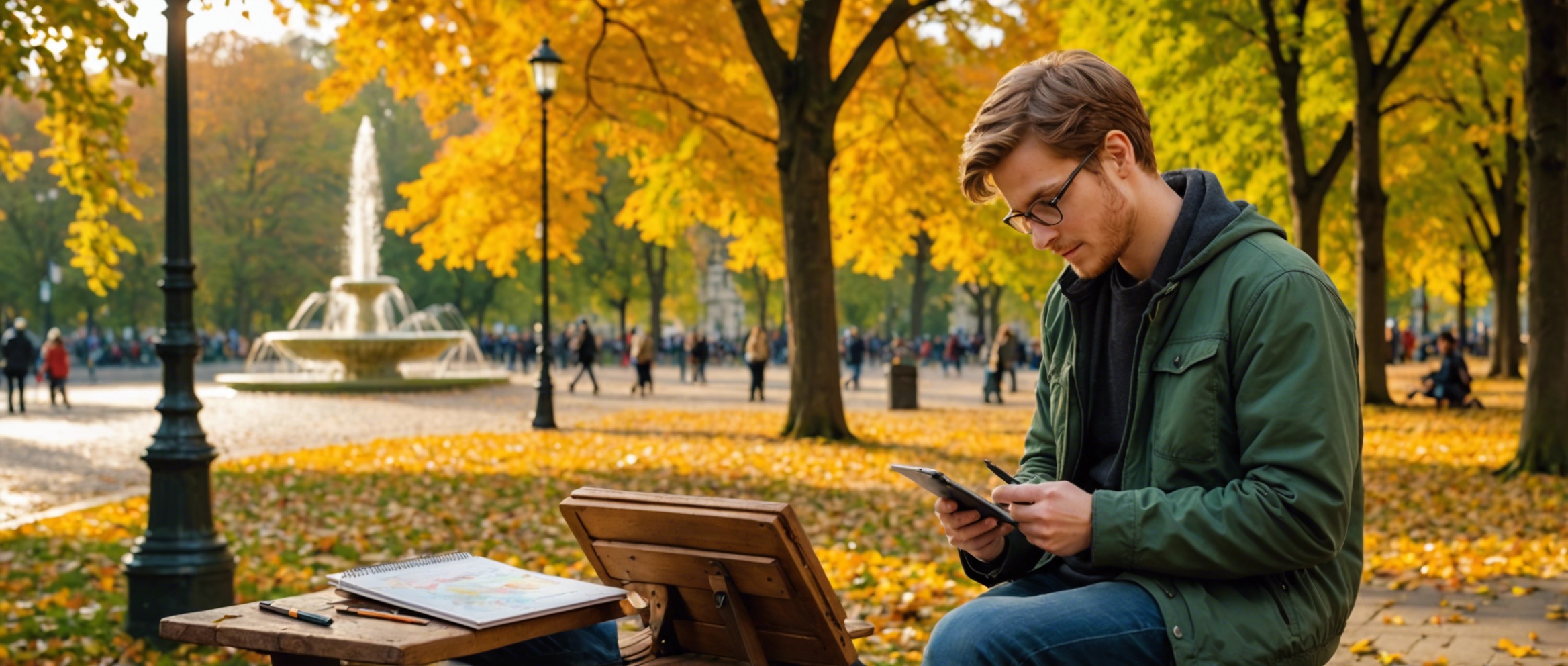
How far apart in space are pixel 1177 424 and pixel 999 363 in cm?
2564

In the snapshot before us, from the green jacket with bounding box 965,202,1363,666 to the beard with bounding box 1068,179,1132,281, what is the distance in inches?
5.7

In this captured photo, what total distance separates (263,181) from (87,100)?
165ft

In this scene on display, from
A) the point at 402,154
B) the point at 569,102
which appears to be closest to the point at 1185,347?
the point at 569,102

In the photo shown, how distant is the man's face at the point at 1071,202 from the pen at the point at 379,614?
153cm

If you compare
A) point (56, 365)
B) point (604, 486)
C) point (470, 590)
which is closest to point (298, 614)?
point (470, 590)

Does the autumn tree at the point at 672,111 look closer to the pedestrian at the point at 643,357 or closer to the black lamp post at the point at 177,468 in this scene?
the pedestrian at the point at 643,357

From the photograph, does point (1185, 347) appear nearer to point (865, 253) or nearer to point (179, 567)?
point (179, 567)

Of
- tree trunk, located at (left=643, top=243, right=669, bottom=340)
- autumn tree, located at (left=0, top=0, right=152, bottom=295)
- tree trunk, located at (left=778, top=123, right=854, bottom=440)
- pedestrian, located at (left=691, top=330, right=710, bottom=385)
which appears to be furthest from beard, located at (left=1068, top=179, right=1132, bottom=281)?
tree trunk, located at (left=643, top=243, right=669, bottom=340)

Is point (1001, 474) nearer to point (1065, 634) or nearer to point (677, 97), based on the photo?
point (1065, 634)

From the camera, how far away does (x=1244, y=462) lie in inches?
95.5

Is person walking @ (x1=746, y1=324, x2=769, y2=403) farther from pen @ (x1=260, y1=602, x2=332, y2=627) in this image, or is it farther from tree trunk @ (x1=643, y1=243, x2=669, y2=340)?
tree trunk @ (x1=643, y1=243, x2=669, y2=340)

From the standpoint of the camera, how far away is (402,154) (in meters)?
64.6

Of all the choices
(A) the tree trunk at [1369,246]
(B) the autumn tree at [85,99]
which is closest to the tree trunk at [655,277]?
(A) the tree trunk at [1369,246]

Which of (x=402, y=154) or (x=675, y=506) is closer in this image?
(x=675, y=506)
